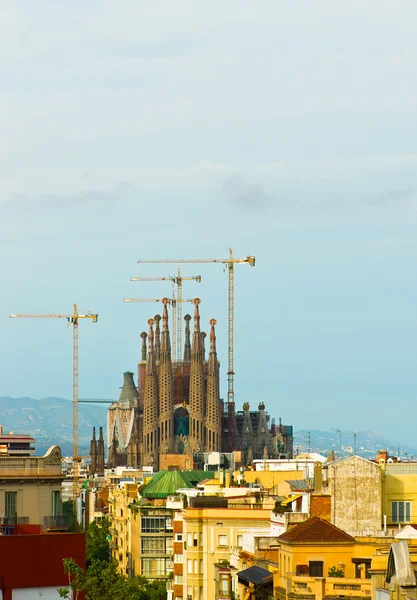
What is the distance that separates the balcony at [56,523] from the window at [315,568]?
323 inches

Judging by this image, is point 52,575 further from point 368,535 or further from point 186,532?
point 186,532

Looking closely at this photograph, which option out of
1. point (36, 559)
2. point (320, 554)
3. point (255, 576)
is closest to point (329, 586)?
point (320, 554)

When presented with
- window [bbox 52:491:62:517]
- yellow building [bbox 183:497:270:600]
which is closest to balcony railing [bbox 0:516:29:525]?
window [bbox 52:491:62:517]

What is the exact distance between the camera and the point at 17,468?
4697 centimetres

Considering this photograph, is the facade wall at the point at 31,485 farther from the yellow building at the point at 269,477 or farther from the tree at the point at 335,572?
the yellow building at the point at 269,477

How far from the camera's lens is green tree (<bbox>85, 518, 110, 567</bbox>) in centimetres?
13212

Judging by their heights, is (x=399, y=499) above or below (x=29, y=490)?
below

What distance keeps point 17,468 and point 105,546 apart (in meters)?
89.9

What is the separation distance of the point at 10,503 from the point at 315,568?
31.5 ft

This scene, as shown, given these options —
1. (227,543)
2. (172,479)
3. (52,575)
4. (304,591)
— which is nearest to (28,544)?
(52,575)

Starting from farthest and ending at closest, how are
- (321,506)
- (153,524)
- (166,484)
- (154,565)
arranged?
A: (166,484) → (153,524) → (154,565) → (321,506)

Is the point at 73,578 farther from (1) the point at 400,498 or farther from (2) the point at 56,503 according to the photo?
(1) the point at 400,498

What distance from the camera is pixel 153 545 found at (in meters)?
109

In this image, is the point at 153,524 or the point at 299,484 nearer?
the point at 299,484
